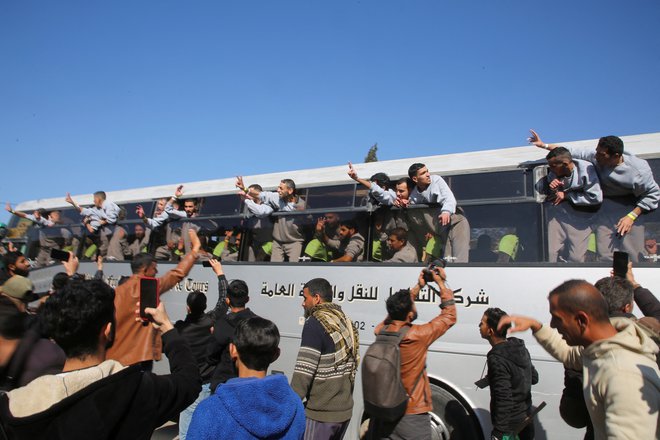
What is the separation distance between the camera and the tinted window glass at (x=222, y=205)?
7504 mm

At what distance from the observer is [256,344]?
7.39 feet

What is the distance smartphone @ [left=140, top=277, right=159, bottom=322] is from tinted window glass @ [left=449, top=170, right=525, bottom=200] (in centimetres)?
415

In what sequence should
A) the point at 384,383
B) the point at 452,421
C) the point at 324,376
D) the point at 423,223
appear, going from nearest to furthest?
the point at 384,383 < the point at 324,376 < the point at 452,421 < the point at 423,223

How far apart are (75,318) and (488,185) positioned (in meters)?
4.73

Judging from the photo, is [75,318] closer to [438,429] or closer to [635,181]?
[438,429]

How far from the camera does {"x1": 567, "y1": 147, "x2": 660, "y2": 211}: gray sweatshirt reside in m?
4.64

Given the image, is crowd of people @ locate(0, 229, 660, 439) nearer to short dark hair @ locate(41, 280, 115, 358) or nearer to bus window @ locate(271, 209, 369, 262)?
short dark hair @ locate(41, 280, 115, 358)

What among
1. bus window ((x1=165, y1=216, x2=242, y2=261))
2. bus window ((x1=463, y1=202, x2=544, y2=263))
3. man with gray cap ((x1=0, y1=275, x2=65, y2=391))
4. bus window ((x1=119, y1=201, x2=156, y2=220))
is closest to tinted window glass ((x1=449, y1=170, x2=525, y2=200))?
bus window ((x1=463, y1=202, x2=544, y2=263))

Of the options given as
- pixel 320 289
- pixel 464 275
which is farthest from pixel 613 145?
pixel 320 289

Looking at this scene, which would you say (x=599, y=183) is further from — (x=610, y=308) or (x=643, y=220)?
(x=610, y=308)

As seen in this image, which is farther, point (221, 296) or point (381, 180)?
point (381, 180)

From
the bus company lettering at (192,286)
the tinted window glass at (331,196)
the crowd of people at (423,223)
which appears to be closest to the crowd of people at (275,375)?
the crowd of people at (423,223)

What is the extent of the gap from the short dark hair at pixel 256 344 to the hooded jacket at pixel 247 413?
126mm

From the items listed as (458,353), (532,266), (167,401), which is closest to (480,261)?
(532,266)
